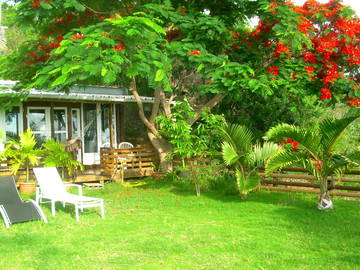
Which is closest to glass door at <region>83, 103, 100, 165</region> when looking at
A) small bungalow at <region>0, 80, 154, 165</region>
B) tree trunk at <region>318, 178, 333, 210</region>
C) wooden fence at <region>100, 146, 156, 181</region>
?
small bungalow at <region>0, 80, 154, 165</region>

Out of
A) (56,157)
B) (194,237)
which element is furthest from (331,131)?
(56,157)

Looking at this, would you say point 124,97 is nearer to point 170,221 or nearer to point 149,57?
point 149,57

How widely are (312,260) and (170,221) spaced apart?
126 inches

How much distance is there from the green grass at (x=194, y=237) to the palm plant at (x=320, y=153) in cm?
78

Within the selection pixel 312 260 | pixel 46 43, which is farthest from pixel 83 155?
pixel 312 260

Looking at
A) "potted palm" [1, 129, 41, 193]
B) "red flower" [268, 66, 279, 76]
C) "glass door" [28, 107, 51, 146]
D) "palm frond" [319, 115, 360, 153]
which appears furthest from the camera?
"glass door" [28, 107, 51, 146]

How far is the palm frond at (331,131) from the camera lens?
848 cm

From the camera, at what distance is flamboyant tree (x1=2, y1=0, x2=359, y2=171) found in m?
8.64

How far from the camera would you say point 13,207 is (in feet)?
26.7

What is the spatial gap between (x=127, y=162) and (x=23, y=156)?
4.22 metres

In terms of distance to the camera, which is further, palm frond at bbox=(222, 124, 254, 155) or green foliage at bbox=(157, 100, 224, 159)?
green foliage at bbox=(157, 100, 224, 159)

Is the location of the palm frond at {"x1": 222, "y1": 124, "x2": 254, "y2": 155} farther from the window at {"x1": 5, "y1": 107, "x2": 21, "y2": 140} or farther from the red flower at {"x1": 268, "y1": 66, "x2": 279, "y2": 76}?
the window at {"x1": 5, "y1": 107, "x2": 21, "y2": 140}

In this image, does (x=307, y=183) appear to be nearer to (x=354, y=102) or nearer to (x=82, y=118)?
(x=354, y=102)

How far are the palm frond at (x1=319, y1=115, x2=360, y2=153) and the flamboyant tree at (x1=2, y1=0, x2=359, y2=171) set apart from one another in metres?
1.85
